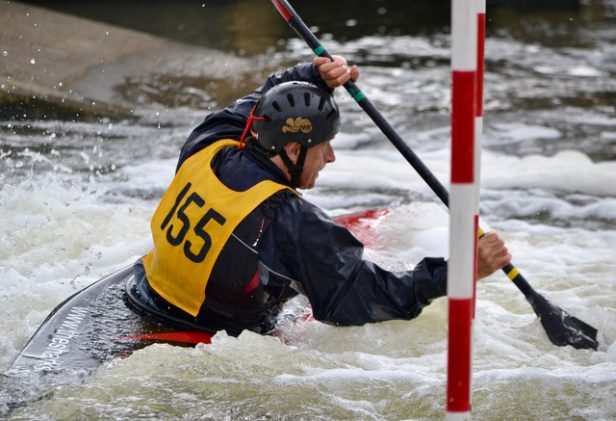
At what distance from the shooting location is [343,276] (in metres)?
3.48

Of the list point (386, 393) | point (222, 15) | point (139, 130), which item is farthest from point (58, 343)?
point (222, 15)

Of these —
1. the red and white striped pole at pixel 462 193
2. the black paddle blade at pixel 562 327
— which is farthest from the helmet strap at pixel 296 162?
the black paddle blade at pixel 562 327

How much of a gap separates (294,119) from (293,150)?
124mm

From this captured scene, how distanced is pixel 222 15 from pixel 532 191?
22.1ft

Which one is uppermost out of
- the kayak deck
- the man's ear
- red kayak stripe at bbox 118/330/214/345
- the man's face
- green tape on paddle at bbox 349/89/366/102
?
green tape on paddle at bbox 349/89/366/102

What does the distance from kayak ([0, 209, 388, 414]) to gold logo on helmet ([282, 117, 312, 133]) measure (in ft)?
2.83

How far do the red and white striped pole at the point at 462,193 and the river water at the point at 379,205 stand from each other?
995 millimetres

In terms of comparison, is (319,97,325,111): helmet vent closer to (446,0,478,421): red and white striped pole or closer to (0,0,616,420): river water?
(0,0,616,420): river water

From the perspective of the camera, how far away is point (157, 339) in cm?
369

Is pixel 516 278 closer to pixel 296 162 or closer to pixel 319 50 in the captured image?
pixel 296 162

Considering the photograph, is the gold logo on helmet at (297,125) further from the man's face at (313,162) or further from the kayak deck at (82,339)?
the kayak deck at (82,339)

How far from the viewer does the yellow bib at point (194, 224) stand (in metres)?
3.54

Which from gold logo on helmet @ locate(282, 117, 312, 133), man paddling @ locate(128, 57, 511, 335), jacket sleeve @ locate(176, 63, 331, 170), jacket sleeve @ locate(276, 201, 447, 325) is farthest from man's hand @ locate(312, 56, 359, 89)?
jacket sleeve @ locate(276, 201, 447, 325)

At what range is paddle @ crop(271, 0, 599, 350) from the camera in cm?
412
